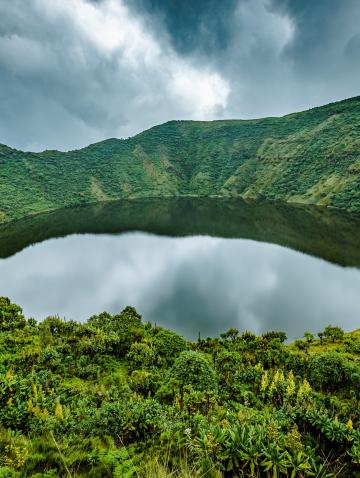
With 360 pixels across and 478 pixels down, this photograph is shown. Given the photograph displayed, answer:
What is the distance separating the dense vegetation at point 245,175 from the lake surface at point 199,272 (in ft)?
122

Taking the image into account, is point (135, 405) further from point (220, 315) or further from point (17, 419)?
point (220, 315)

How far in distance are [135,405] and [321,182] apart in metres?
136

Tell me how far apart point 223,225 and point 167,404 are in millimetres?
79472

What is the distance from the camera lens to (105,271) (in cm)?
5288

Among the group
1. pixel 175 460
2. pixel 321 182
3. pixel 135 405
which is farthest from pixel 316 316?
pixel 321 182

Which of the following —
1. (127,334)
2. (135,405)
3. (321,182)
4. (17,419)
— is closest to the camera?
(17,419)

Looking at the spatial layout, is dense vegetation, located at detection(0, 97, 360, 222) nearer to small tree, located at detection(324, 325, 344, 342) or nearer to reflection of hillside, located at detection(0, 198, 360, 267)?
reflection of hillside, located at detection(0, 198, 360, 267)

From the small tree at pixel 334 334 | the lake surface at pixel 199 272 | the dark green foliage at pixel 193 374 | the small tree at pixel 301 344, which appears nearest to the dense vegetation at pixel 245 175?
the lake surface at pixel 199 272

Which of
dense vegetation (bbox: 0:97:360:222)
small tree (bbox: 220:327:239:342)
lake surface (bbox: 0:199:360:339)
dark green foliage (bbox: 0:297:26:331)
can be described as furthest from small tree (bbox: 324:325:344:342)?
dense vegetation (bbox: 0:97:360:222)

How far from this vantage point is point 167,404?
12.7m

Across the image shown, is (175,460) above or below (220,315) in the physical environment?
above

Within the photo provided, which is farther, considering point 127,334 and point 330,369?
point 127,334

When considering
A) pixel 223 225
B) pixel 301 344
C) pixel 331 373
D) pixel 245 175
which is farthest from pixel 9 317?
pixel 245 175

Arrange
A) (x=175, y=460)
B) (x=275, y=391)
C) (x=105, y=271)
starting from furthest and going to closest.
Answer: (x=105, y=271)
(x=275, y=391)
(x=175, y=460)
